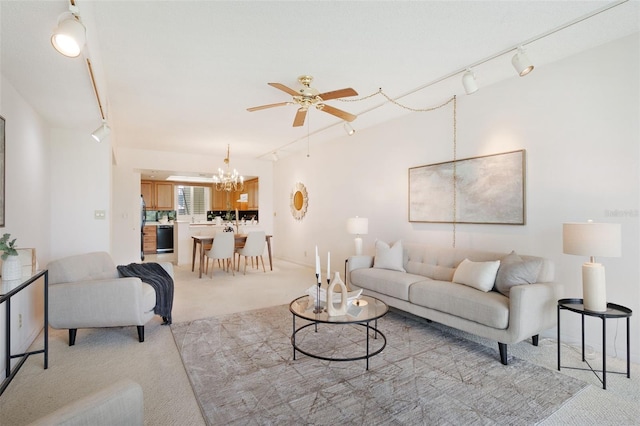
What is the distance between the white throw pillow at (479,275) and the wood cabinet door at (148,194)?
891cm

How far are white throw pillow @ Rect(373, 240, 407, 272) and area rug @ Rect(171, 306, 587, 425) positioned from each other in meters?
0.96

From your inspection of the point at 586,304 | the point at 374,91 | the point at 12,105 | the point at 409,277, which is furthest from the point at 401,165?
the point at 12,105

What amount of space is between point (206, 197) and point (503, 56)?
9606mm

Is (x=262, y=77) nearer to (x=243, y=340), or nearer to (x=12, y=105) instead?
(x=12, y=105)

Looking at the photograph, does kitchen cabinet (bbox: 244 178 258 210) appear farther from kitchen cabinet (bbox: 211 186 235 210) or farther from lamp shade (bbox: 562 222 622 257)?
lamp shade (bbox: 562 222 622 257)

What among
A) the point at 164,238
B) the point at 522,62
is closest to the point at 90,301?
the point at 522,62

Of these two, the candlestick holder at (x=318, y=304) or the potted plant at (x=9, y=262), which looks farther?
the candlestick holder at (x=318, y=304)

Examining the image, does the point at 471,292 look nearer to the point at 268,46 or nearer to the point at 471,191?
the point at 471,191

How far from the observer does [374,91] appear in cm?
379

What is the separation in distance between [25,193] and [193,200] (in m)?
7.74

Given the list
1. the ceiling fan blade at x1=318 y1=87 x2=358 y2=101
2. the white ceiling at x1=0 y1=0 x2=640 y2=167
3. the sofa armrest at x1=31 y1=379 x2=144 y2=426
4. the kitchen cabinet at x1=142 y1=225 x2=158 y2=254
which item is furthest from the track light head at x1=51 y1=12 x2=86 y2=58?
the kitchen cabinet at x1=142 y1=225 x2=158 y2=254

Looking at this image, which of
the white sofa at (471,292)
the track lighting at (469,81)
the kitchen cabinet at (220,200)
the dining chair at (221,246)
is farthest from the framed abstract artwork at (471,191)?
the kitchen cabinet at (220,200)

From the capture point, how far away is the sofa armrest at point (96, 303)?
2777mm

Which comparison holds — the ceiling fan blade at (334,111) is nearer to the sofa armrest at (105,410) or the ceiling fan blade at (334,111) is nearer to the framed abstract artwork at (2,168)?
the framed abstract artwork at (2,168)
